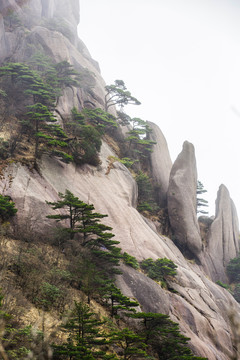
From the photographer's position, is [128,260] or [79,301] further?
[128,260]

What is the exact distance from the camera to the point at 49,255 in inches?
531

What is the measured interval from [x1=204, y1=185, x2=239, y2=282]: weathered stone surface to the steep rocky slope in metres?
0.13

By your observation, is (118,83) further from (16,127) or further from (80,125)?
(16,127)

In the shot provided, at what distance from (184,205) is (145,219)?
7.69 m

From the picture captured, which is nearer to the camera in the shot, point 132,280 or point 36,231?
point 36,231

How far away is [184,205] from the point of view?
107 feet

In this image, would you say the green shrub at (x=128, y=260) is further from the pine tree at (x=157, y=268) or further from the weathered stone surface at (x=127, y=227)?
the pine tree at (x=157, y=268)

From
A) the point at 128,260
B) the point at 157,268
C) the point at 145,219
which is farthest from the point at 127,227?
the point at 145,219

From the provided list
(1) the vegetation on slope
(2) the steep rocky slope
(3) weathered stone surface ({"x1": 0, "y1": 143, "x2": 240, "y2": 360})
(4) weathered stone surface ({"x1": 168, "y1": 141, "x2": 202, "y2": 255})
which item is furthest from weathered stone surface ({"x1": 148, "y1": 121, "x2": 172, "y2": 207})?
(1) the vegetation on slope

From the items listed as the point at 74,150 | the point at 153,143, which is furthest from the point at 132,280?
the point at 153,143

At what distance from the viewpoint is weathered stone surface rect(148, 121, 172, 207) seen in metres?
34.9

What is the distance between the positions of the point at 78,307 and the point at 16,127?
16.5m

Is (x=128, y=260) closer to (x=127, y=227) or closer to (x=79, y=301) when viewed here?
(x=127, y=227)

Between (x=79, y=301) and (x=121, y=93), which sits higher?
(x=121, y=93)
